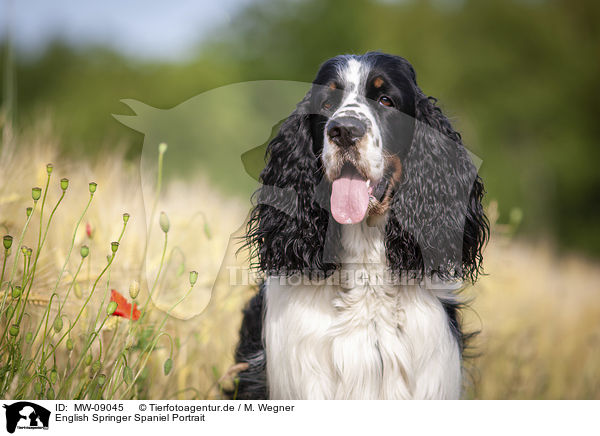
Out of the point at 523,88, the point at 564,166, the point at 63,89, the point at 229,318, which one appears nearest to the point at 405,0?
the point at 523,88

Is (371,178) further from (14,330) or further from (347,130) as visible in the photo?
(14,330)

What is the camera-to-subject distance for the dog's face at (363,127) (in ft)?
7.95

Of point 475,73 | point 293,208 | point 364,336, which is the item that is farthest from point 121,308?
point 475,73

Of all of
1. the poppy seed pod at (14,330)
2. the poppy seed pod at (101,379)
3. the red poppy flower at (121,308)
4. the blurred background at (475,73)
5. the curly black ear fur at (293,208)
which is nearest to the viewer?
the poppy seed pod at (14,330)

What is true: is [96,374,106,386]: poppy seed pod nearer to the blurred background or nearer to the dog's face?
the dog's face

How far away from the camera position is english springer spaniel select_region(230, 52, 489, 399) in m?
2.53

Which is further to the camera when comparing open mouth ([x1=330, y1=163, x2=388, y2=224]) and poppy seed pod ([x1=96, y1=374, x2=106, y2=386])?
open mouth ([x1=330, y1=163, x2=388, y2=224])

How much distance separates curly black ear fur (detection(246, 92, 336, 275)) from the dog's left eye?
38 centimetres

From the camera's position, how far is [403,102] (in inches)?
→ 102

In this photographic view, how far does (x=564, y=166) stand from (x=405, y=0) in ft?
19.7

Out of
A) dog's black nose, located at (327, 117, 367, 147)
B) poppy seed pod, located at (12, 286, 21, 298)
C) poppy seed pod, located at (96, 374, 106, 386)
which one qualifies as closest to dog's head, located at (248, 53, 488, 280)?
dog's black nose, located at (327, 117, 367, 147)

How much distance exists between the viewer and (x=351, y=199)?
2459 millimetres

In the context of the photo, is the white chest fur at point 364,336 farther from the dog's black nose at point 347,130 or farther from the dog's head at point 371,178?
the dog's black nose at point 347,130
